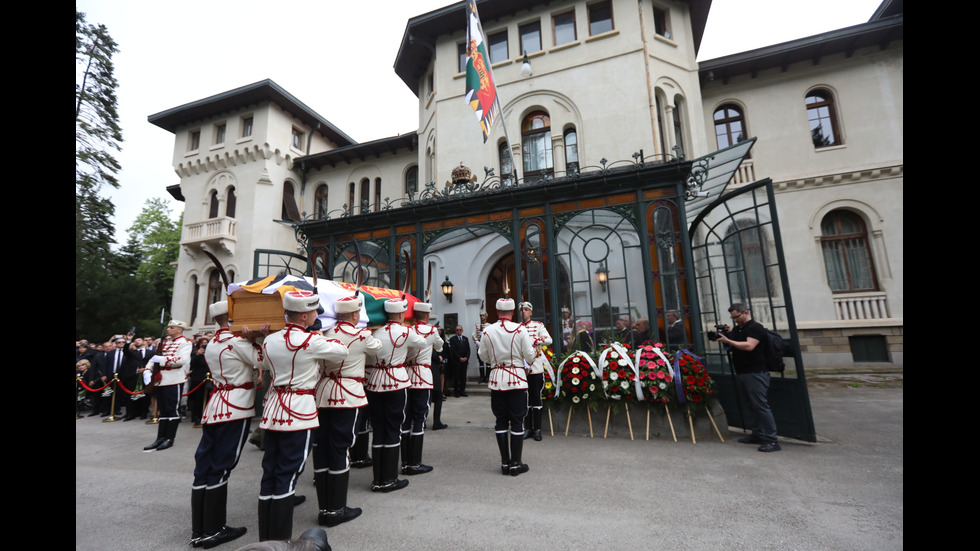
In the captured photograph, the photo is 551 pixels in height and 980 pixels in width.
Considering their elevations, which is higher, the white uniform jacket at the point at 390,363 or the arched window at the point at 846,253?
the arched window at the point at 846,253

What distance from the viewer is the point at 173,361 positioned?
23.3 feet

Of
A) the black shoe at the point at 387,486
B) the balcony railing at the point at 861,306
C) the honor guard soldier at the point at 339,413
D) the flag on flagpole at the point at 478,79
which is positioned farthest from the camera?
the balcony railing at the point at 861,306

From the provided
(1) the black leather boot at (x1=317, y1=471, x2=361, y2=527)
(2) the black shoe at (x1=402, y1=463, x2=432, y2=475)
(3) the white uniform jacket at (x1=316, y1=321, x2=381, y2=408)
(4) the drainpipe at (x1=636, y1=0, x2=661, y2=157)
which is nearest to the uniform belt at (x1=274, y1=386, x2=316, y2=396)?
(3) the white uniform jacket at (x1=316, y1=321, x2=381, y2=408)

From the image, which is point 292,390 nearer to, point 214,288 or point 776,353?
point 776,353

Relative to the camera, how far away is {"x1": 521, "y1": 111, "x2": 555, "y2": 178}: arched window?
13.8 metres

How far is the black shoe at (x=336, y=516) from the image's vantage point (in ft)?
12.3

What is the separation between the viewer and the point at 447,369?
37.8ft

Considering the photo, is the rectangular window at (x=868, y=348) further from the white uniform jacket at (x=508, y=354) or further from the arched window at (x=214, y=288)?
the arched window at (x=214, y=288)

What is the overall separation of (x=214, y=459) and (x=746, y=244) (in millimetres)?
7517

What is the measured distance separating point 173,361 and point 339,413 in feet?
16.6

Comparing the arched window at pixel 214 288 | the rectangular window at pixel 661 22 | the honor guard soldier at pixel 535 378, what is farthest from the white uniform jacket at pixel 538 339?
the arched window at pixel 214 288

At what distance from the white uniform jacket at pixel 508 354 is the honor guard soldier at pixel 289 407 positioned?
214 cm

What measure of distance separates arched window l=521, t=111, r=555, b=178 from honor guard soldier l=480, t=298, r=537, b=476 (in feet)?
30.1

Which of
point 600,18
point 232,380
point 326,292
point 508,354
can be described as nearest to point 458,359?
point 508,354
